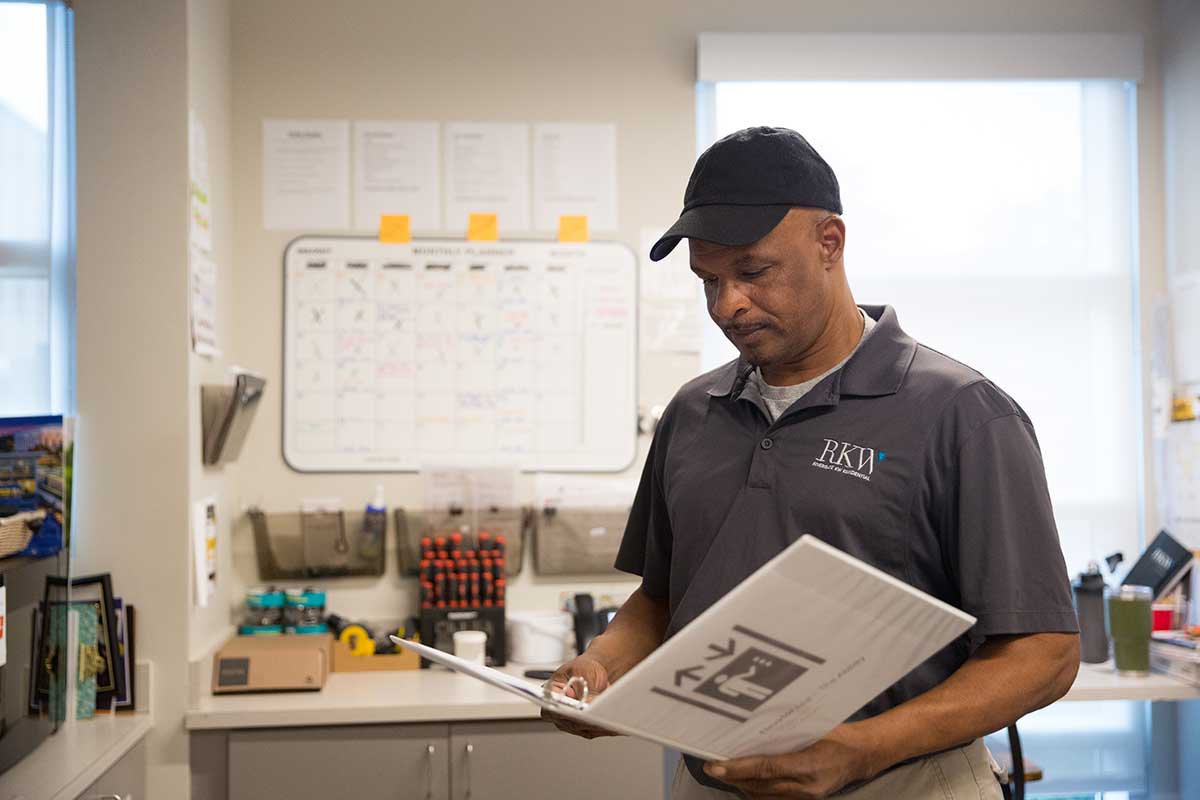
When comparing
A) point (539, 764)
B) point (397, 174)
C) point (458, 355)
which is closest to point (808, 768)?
point (539, 764)

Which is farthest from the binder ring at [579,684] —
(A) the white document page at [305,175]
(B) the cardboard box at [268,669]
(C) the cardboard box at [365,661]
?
(A) the white document page at [305,175]

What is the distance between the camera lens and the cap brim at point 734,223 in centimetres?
130

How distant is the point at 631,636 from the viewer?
1.59m

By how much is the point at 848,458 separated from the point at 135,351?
1.81m

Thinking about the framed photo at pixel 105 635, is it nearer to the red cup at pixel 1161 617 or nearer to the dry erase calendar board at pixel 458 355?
the dry erase calendar board at pixel 458 355

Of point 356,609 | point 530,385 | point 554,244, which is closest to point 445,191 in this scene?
point 554,244

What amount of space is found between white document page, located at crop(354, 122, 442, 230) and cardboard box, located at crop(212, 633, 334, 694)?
1.21 meters

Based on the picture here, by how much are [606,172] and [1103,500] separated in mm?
1793

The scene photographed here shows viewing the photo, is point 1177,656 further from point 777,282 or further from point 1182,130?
point 777,282

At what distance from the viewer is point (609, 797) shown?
2.56 meters

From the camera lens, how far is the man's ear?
1364mm

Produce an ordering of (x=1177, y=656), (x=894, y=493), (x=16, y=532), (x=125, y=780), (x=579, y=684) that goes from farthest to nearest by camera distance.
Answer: (x=1177, y=656), (x=125, y=780), (x=16, y=532), (x=579, y=684), (x=894, y=493)

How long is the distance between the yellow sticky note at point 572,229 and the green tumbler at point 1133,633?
1.75m

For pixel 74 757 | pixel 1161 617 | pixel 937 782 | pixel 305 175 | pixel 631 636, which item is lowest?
pixel 74 757
